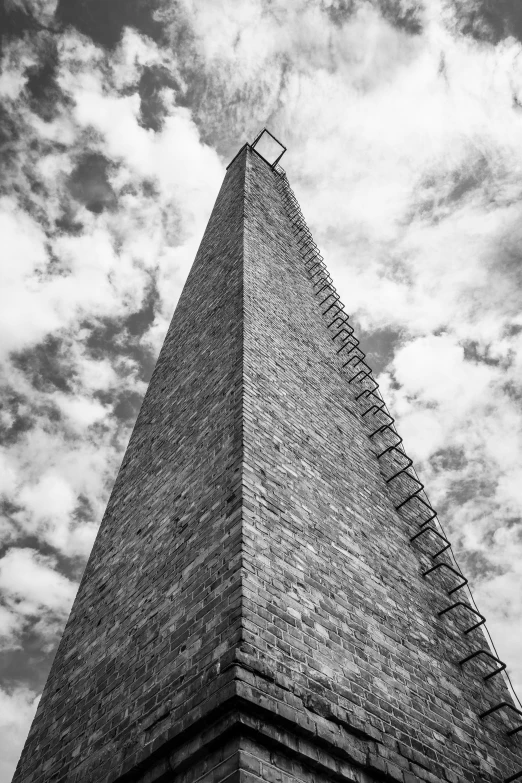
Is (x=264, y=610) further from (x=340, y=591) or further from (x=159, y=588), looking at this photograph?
(x=159, y=588)

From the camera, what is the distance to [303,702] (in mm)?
3100

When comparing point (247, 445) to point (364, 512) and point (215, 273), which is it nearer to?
point (364, 512)

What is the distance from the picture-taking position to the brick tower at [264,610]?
3047 millimetres

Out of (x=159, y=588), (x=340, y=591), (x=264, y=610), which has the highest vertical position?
(x=159, y=588)

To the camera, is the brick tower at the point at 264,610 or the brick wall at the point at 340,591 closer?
the brick tower at the point at 264,610

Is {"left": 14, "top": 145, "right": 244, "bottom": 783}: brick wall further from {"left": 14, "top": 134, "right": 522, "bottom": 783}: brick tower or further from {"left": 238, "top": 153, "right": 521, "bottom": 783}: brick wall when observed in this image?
{"left": 238, "top": 153, "right": 521, "bottom": 783}: brick wall

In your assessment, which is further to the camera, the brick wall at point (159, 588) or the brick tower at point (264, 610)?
the brick wall at point (159, 588)

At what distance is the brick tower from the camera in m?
3.05

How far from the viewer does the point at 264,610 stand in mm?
3410

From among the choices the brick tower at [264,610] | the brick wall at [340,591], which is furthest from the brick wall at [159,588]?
the brick wall at [340,591]

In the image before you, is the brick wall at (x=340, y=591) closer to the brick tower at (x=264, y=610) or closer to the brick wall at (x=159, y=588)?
the brick tower at (x=264, y=610)

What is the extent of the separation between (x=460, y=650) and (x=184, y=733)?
10.5ft

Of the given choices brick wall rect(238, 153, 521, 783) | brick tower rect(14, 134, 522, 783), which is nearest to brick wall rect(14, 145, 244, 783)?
brick tower rect(14, 134, 522, 783)

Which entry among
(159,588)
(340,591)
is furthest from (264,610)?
(159,588)
